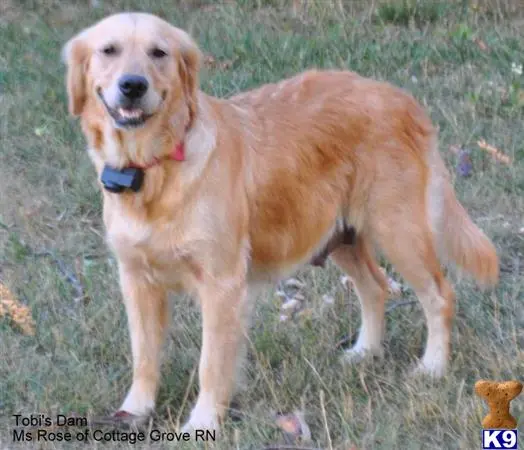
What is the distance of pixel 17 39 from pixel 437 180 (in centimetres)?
448

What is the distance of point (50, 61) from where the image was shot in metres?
7.95

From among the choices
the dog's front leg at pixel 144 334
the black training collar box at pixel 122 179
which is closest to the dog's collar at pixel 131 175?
the black training collar box at pixel 122 179

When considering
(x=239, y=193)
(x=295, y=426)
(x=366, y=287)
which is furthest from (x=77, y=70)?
(x=366, y=287)

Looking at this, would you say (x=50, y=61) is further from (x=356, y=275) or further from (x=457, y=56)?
(x=356, y=275)

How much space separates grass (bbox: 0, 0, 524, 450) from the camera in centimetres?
436

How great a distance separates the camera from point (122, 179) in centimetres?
414

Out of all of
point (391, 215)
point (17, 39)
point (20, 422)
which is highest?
point (391, 215)

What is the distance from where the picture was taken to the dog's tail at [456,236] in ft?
16.2

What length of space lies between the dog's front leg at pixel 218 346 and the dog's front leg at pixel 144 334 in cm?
22

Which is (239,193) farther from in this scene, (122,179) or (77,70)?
(77,70)

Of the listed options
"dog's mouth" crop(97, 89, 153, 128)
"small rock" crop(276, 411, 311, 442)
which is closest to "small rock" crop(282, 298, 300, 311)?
"small rock" crop(276, 411, 311, 442)

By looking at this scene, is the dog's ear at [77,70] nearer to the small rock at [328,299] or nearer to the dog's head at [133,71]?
the dog's head at [133,71]

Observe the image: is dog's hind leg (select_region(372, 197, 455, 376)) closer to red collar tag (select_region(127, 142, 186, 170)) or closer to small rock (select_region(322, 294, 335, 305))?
small rock (select_region(322, 294, 335, 305))

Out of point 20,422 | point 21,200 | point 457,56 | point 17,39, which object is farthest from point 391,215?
point 17,39
